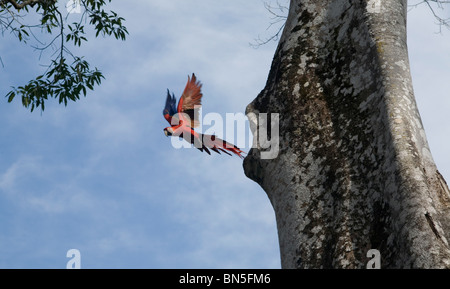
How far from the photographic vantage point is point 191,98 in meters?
9.65

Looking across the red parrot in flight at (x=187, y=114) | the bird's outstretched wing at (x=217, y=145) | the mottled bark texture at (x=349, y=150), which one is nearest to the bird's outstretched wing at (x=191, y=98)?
the red parrot in flight at (x=187, y=114)

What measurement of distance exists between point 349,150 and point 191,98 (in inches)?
207

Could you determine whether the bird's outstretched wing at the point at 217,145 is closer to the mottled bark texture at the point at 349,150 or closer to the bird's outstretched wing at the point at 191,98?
the bird's outstretched wing at the point at 191,98

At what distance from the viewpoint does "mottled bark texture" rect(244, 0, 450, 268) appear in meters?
4.12

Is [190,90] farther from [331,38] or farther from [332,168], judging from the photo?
[332,168]

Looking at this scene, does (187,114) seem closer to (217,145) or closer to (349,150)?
(217,145)

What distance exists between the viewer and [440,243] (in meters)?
3.86

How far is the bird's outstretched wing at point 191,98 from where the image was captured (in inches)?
377

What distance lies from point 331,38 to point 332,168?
1259 mm

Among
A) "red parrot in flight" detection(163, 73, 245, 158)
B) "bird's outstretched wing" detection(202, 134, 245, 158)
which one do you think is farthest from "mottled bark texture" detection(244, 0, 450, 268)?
"red parrot in flight" detection(163, 73, 245, 158)

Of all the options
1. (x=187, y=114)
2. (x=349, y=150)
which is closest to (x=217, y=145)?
(x=187, y=114)

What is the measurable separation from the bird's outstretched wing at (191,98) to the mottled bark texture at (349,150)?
13.5 ft

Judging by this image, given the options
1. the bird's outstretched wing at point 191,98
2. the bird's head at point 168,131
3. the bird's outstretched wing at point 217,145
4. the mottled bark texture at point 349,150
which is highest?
the bird's outstretched wing at point 191,98

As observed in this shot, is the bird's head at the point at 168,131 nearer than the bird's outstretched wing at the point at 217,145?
No
